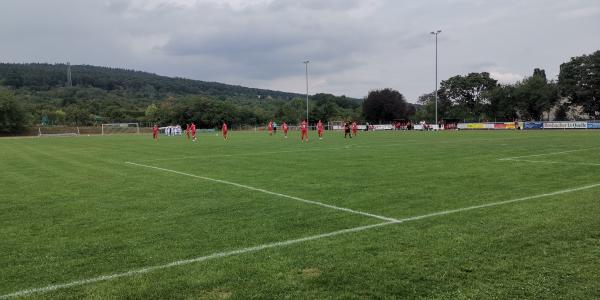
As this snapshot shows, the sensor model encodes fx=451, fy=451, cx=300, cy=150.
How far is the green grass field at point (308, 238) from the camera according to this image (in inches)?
178

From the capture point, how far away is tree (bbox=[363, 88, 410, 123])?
4493 inches

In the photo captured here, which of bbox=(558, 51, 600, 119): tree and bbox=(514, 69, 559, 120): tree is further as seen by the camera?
bbox=(514, 69, 559, 120): tree

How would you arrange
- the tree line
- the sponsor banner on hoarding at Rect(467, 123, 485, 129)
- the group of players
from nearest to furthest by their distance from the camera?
the group of players < the sponsor banner on hoarding at Rect(467, 123, 485, 129) < the tree line

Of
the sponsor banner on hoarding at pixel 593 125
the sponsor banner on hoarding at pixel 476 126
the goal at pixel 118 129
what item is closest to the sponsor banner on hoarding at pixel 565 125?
the sponsor banner on hoarding at pixel 593 125

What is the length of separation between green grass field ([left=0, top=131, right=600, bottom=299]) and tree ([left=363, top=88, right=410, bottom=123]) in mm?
103503

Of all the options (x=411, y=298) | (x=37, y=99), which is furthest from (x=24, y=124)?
(x=411, y=298)

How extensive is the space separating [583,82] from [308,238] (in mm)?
97165

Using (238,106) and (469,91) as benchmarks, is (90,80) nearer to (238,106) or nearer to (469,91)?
(238,106)

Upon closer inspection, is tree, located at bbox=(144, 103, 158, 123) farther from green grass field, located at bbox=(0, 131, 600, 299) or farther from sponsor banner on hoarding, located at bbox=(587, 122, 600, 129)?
green grass field, located at bbox=(0, 131, 600, 299)

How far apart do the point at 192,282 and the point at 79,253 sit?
2.08 m

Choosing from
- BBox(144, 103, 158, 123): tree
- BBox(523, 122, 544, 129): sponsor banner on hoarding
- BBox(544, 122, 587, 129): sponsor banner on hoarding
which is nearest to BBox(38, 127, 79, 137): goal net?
BBox(144, 103, 158, 123): tree

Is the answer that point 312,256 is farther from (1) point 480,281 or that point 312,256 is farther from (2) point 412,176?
(2) point 412,176

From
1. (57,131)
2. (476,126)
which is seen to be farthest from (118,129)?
(476,126)

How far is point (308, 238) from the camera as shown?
6336 millimetres
